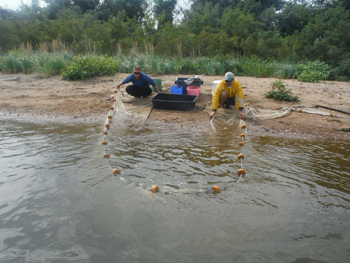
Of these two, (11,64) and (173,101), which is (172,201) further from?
(11,64)

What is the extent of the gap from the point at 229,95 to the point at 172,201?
11.3ft

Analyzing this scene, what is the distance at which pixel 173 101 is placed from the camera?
677cm

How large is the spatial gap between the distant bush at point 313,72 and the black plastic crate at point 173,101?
17.3ft

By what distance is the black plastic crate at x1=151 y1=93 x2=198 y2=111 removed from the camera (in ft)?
22.3

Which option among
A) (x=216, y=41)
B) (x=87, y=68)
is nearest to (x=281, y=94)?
(x=87, y=68)

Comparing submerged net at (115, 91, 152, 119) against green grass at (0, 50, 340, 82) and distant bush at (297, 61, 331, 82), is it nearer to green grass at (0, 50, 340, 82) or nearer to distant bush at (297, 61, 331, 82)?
green grass at (0, 50, 340, 82)

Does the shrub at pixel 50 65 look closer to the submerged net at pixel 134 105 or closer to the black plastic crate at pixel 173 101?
the submerged net at pixel 134 105

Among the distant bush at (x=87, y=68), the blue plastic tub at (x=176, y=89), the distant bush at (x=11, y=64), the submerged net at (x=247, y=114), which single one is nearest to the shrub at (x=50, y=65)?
the distant bush at (x=87, y=68)

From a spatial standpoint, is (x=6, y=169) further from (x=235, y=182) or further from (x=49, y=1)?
(x=49, y=1)

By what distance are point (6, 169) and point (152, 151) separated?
7.22 feet

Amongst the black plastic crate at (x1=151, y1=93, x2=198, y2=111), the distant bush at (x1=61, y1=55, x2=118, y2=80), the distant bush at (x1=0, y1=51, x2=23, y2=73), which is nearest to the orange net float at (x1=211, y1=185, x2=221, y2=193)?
the black plastic crate at (x1=151, y1=93, x2=198, y2=111)

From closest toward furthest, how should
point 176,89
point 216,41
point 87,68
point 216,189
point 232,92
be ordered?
point 216,189 → point 232,92 → point 176,89 → point 87,68 → point 216,41

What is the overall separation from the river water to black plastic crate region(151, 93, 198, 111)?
181 cm

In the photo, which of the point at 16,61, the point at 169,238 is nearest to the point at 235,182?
the point at 169,238
